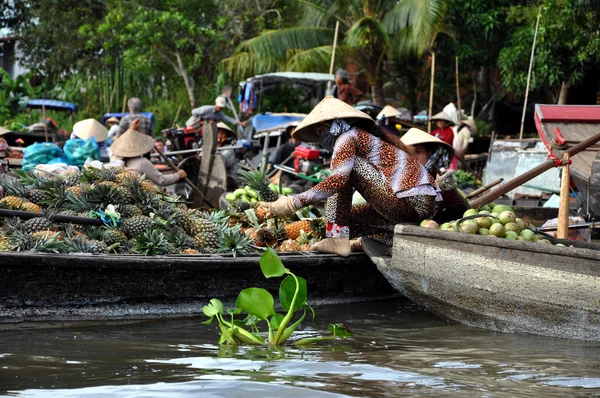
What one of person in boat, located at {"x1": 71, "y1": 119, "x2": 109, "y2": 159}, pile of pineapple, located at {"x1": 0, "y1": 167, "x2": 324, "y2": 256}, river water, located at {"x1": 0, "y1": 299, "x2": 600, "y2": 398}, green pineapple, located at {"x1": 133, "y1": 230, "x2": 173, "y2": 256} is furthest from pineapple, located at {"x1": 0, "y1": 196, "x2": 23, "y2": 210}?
person in boat, located at {"x1": 71, "y1": 119, "x2": 109, "y2": 159}

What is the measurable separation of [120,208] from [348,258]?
1.60 m

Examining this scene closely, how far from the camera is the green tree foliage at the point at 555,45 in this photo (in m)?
14.5

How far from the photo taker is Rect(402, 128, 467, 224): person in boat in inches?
246

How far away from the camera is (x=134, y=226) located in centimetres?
587

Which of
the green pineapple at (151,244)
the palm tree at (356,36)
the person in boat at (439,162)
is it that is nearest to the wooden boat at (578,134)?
the person in boat at (439,162)

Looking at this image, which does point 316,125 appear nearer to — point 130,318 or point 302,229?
point 302,229

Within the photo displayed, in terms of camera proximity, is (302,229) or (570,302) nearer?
(570,302)

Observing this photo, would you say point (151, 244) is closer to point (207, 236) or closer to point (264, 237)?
point (207, 236)

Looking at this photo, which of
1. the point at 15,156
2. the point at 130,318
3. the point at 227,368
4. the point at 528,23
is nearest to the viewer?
the point at 227,368

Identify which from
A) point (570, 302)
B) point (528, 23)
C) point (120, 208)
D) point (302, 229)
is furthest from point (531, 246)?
point (528, 23)

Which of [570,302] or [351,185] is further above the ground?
[351,185]

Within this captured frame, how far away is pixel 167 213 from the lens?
6.21 meters

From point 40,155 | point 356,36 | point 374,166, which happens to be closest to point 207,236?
point 374,166

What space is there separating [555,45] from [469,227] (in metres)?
11.0
